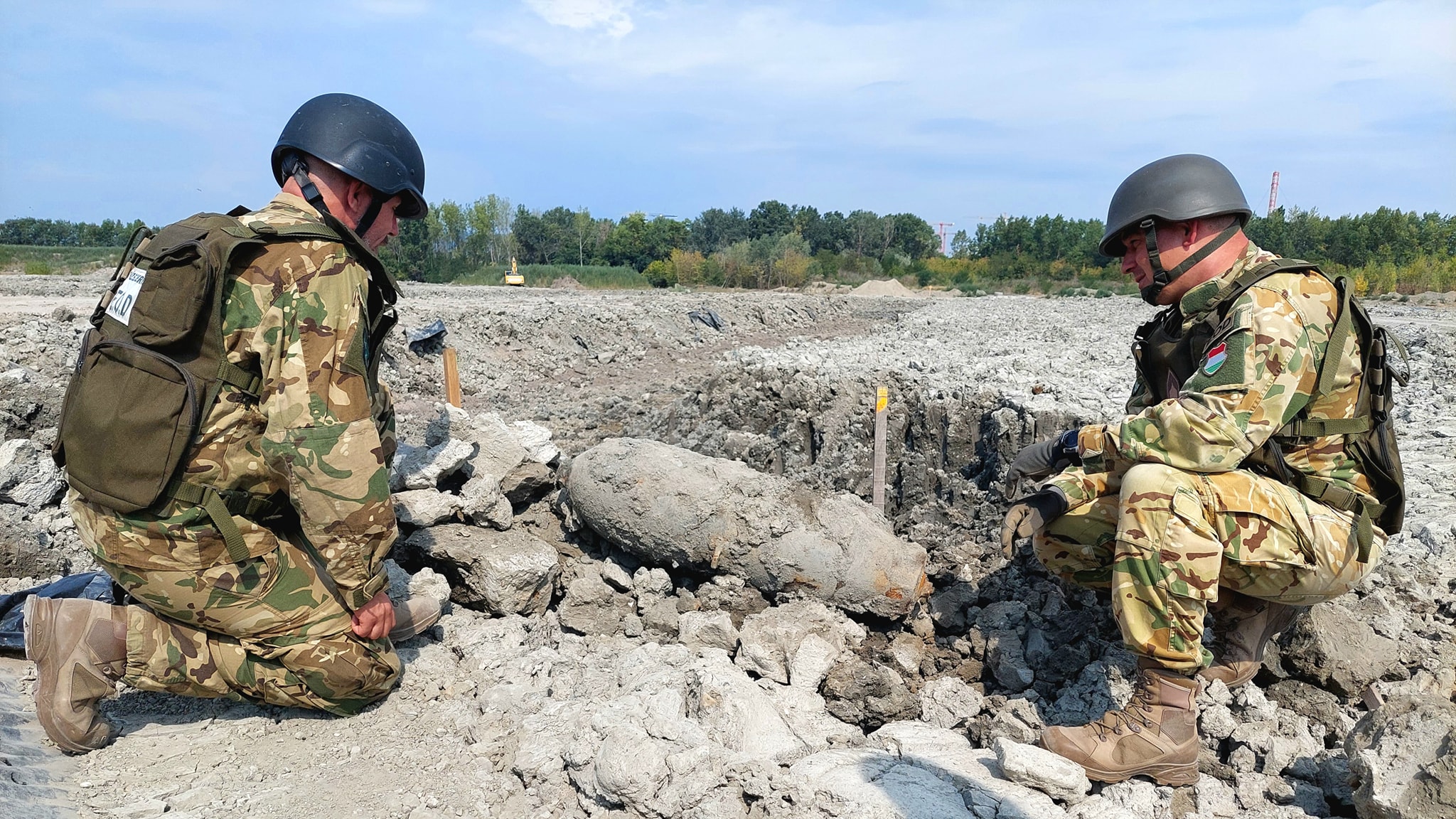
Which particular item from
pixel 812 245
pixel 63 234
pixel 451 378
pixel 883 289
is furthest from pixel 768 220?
pixel 451 378

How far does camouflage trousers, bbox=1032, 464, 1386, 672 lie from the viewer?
253 cm

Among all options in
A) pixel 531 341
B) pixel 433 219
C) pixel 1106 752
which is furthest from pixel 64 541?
pixel 433 219

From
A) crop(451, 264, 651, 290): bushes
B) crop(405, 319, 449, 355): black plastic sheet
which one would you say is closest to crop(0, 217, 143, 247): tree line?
crop(451, 264, 651, 290): bushes

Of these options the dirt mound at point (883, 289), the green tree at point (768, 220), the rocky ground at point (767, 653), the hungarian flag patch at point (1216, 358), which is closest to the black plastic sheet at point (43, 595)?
the rocky ground at point (767, 653)

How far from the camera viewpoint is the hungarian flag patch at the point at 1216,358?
2.56 meters

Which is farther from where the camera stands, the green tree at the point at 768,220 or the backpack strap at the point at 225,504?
the green tree at the point at 768,220

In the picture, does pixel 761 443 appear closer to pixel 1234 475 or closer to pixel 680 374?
pixel 1234 475

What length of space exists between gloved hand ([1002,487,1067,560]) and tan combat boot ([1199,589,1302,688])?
2.20 feet

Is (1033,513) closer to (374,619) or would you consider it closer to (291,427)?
(374,619)

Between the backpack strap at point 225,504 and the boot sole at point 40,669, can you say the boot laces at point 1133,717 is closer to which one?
the backpack strap at point 225,504

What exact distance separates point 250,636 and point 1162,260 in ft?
11.0

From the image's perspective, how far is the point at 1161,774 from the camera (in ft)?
8.29

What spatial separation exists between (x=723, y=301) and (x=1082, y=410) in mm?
14747

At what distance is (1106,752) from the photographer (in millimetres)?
2529
